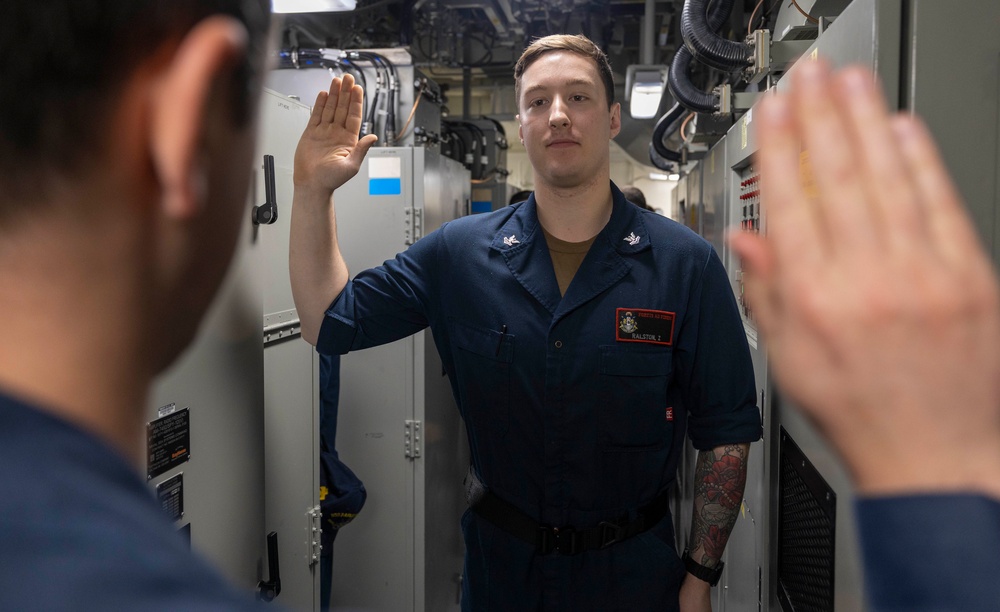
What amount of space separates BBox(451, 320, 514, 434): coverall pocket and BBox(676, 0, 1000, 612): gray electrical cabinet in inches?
25.9

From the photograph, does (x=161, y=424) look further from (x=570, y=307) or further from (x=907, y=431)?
(x=907, y=431)

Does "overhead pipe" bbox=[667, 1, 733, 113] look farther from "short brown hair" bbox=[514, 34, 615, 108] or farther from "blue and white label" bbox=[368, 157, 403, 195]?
"blue and white label" bbox=[368, 157, 403, 195]

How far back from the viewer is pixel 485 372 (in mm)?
1863

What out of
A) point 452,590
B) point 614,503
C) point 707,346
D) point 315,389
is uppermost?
point 707,346

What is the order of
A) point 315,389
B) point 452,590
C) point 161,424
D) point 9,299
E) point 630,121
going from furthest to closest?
point 630,121
point 452,590
point 315,389
point 161,424
point 9,299

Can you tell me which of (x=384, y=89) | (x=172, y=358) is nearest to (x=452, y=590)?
(x=384, y=89)

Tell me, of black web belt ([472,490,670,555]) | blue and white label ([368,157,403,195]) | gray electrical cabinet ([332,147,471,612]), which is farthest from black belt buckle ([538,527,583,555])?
blue and white label ([368,157,403,195])

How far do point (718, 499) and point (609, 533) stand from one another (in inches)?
11.9

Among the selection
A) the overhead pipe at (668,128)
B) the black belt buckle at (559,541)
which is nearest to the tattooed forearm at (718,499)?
the black belt buckle at (559,541)

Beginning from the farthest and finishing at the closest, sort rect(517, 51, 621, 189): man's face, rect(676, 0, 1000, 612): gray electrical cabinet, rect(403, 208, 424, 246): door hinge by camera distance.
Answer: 1. rect(403, 208, 424, 246): door hinge
2. rect(517, 51, 621, 189): man's face
3. rect(676, 0, 1000, 612): gray electrical cabinet

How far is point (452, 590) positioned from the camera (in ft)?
13.4

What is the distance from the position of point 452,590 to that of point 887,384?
4017 millimetres

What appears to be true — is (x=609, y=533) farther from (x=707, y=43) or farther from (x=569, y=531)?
(x=707, y=43)

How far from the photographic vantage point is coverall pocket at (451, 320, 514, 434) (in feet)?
6.02
